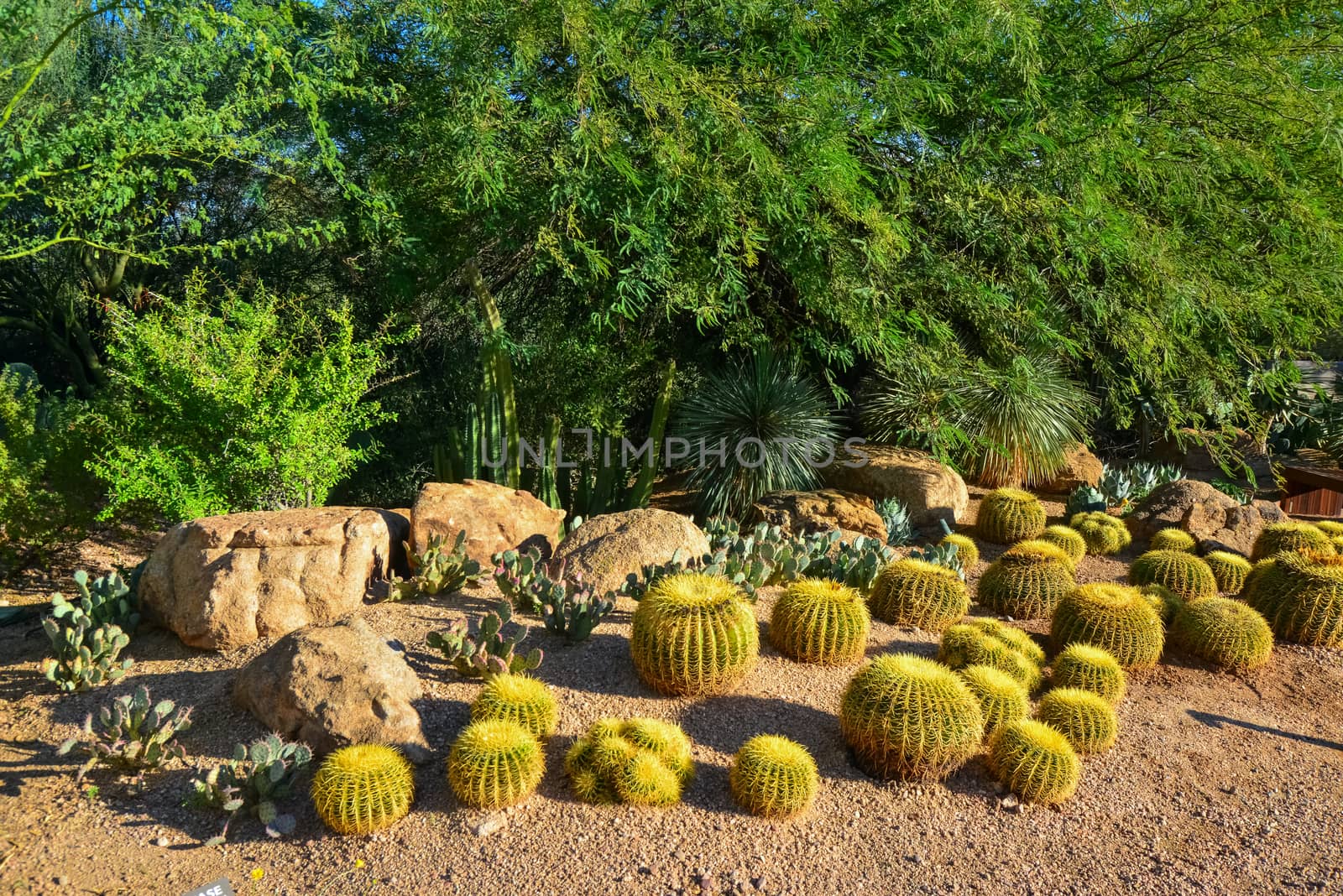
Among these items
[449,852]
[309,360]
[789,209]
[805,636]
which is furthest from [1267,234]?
[449,852]

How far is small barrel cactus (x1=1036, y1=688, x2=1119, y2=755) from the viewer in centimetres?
489

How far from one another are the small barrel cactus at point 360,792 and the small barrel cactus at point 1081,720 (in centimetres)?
315

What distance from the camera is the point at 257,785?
413cm

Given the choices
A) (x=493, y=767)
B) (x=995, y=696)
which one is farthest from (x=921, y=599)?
(x=493, y=767)

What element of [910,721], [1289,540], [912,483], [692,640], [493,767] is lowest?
[493,767]

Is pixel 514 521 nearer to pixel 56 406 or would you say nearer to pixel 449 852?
pixel 449 852

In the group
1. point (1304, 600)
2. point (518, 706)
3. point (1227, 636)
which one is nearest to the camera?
point (518, 706)

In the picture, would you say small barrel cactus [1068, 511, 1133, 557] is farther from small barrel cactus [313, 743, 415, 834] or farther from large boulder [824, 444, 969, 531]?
small barrel cactus [313, 743, 415, 834]

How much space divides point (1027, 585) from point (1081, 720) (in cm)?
179

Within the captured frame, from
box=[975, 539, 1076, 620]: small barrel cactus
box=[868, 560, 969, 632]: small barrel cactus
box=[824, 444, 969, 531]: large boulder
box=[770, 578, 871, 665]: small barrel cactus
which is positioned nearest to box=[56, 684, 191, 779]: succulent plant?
box=[770, 578, 871, 665]: small barrel cactus

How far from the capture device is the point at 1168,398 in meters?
9.16

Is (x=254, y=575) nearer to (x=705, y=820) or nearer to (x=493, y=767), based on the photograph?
(x=493, y=767)

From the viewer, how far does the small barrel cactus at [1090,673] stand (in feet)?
17.4

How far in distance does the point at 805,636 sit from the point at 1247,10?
24.7 ft
